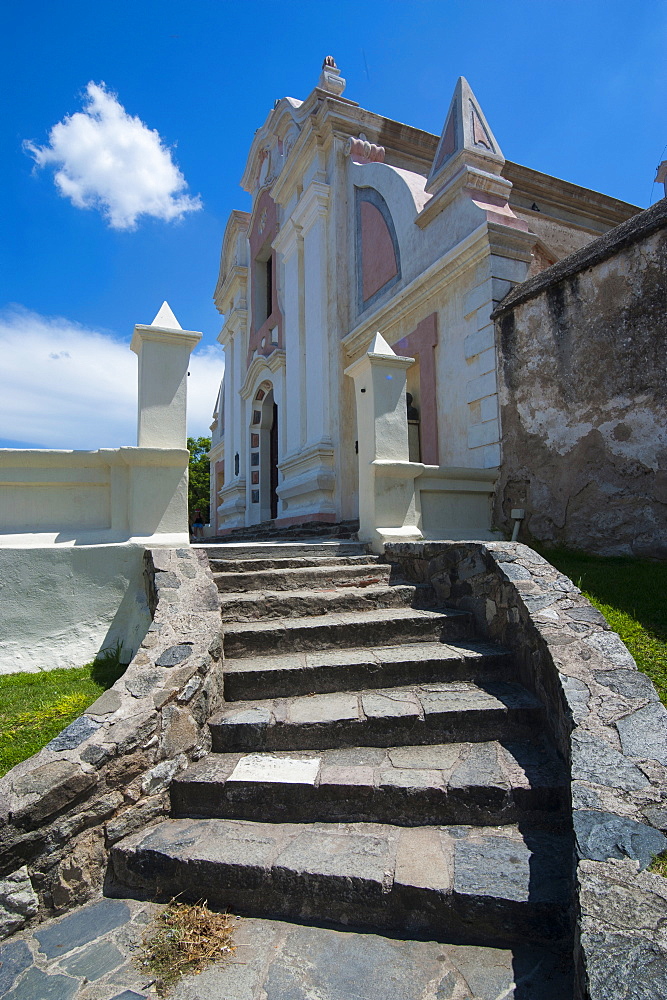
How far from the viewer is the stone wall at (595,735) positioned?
5.32 feet

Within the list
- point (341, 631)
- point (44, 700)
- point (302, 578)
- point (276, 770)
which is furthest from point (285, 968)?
point (302, 578)

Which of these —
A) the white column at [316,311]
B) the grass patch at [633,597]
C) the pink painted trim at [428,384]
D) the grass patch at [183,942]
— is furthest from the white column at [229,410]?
the grass patch at [183,942]

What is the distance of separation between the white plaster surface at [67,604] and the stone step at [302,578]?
67 cm

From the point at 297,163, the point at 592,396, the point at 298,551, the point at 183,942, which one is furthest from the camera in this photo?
the point at 297,163

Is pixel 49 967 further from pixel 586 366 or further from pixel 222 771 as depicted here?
pixel 586 366

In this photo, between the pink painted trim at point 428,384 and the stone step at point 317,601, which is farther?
the pink painted trim at point 428,384

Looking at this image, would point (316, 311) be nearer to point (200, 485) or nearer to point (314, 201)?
point (314, 201)

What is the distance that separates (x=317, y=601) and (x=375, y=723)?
132cm

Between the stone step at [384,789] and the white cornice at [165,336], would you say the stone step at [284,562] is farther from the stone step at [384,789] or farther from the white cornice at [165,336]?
the stone step at [384,789]

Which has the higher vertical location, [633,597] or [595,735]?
[633,597]

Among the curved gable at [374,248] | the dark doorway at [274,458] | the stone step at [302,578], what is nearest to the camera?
the stone step at [302,578]

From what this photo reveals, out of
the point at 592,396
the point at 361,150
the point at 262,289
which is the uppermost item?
the point at 361,150

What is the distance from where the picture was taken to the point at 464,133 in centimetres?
743

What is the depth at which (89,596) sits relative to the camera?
4.49m
